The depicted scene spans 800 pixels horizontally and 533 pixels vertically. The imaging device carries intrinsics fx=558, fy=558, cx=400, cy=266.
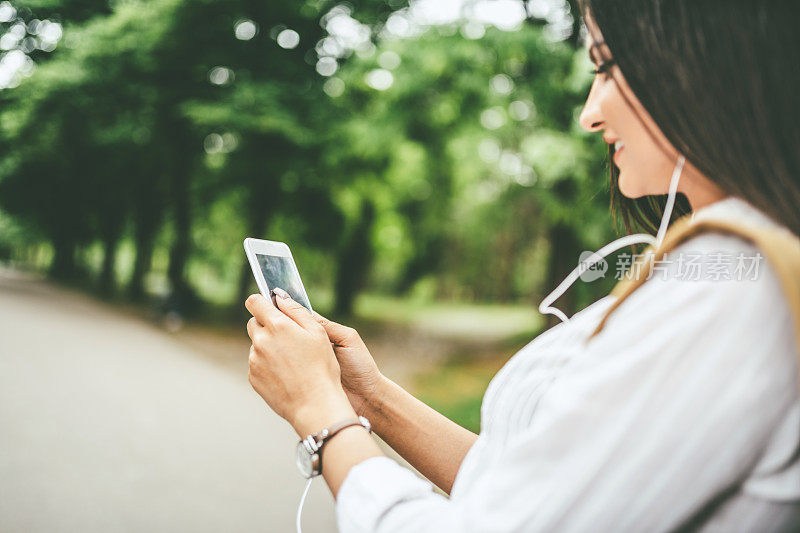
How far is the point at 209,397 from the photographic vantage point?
22.9 feet

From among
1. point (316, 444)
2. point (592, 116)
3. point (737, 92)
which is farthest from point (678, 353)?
point (316, 444)

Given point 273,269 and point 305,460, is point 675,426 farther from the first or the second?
point 273,269

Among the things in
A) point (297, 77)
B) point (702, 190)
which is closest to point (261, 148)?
point (297, 77)

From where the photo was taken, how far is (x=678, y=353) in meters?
0.70

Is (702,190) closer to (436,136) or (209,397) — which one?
→ (209,397)

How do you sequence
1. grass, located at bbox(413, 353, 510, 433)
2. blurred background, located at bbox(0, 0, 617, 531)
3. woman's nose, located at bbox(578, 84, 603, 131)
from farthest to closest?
grass, located at bbox(413, 353, 510, 433) < blurred background, located at bbox(0, 0, 617, 531) < woman's nose, located at bbox(578, 84, 603, 131)

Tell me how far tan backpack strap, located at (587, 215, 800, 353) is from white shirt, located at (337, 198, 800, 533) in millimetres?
21

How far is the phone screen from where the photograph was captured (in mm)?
1491

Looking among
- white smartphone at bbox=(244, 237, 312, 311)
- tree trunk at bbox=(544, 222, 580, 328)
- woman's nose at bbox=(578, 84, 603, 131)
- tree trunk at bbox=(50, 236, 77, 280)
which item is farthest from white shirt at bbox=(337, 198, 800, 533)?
tree trunk at bbox=(50, 236, 77, 280)

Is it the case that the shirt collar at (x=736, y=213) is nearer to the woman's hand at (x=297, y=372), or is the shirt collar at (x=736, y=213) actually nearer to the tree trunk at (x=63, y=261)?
the woman's hand at (x=297, y=372)

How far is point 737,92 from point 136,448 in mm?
5388

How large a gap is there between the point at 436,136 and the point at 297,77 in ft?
14.3

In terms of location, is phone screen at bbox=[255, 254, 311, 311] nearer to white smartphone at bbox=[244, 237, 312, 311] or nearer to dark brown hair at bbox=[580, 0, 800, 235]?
white smartphone at bbox=[244, 237, 312, 311]

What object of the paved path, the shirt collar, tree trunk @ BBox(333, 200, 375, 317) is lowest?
tree trunk @ BBox(333, 200, 375, 317)
